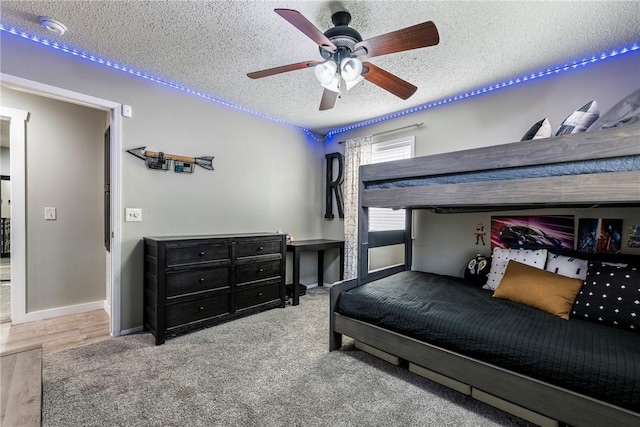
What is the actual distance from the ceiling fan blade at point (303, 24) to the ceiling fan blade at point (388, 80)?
0.32m

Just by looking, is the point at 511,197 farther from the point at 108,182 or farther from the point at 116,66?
the point at 108,182

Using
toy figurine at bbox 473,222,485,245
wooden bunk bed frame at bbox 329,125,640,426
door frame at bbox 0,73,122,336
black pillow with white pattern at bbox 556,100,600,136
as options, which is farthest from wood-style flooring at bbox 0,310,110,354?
black pillow with white pattern at bbox 556,100,600,136

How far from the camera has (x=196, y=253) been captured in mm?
2660

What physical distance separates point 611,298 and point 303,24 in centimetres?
246

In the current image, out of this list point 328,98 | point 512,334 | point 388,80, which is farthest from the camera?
point 328,98

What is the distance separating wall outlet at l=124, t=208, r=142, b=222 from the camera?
2.66 m

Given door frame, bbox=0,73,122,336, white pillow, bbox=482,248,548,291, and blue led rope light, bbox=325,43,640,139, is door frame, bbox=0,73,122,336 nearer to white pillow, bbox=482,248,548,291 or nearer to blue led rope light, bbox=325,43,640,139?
blue led rope light, bbox=325,43,640,139

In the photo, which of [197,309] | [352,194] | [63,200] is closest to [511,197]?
[352,194]

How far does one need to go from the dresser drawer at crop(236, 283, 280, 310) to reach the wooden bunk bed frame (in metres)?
1.15

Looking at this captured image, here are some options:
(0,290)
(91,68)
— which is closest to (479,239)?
(91,68)

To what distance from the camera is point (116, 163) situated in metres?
2.61

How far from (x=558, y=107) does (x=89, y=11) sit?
146 inches

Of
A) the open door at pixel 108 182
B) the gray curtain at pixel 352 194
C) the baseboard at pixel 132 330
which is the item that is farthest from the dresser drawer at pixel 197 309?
the gray curtain at pixel 352 194

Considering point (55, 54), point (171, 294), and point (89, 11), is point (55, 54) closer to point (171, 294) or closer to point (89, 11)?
point (89, 11)
